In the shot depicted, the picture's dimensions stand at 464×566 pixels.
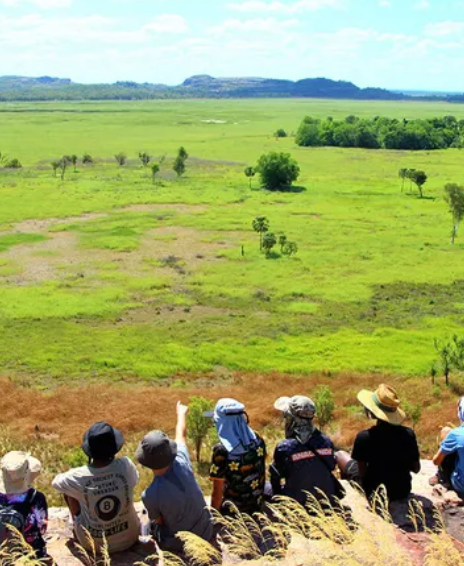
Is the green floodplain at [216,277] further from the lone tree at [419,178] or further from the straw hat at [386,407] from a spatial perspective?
the straw hat at [386,407]

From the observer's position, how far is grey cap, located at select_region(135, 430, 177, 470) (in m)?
5.85

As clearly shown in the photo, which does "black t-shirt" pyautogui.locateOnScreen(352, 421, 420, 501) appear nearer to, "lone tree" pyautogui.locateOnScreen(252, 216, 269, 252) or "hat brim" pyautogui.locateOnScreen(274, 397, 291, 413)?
"hat brim" pyautogui.locateOnScreen(274, 397, 291, 413)

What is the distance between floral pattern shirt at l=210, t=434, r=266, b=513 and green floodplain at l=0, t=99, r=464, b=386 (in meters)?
14.7

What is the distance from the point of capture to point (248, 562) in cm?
567

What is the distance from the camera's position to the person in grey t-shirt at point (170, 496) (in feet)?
19.3

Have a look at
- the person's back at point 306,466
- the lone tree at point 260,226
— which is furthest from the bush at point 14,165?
the person's back at point 306,466

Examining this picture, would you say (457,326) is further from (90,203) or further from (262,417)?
(90,203)

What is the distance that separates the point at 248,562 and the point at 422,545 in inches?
75.6

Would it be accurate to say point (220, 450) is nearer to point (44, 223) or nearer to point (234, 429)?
point (234, 429)

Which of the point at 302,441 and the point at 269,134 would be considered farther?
the point at 269,134

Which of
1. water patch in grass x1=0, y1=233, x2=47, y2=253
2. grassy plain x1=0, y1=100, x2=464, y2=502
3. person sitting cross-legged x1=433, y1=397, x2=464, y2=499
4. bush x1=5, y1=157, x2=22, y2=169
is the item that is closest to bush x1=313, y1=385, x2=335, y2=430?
grassy plain x1=0, y1=100, x2=464, y2=502

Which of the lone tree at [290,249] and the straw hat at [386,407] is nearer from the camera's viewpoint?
the straw hat at [386,407]

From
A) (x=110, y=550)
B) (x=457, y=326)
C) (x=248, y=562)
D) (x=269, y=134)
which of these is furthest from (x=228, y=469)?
(x=269, y=134)

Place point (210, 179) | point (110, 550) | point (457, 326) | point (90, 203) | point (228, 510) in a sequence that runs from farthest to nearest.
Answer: point (210, 179)
point (90, 203)
point (457, 326)
point (228, 510)
point (110, 550)
